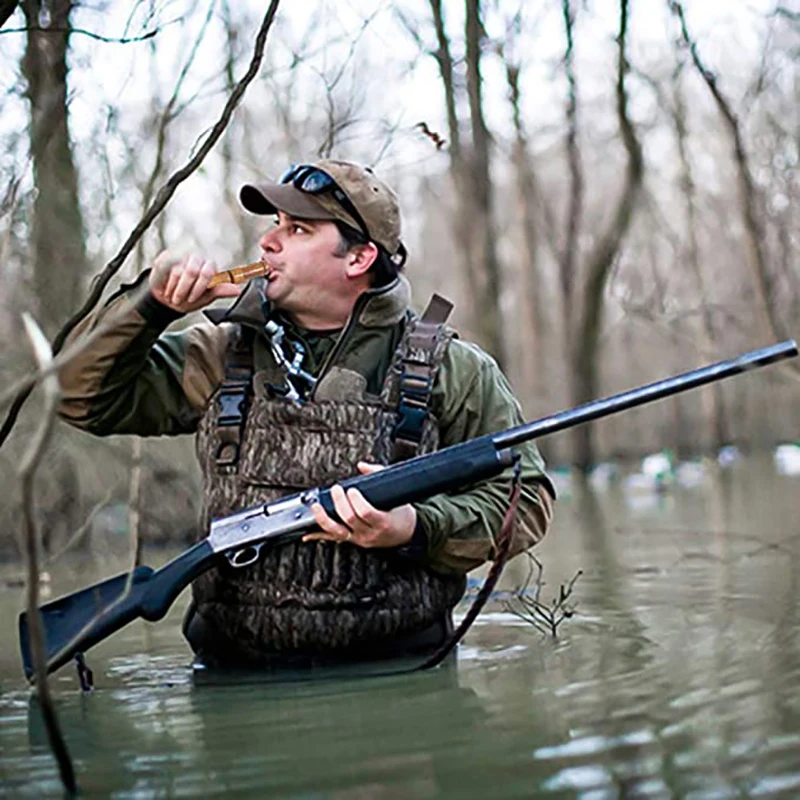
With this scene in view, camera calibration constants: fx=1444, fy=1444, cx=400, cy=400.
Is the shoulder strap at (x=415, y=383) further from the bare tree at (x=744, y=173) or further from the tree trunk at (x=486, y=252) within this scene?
the tree trunk at (x=486, y=252)

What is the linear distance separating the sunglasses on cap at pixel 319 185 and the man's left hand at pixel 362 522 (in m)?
0.85

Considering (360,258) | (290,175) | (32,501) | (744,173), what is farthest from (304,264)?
(744,173)

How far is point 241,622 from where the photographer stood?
4.32 meters

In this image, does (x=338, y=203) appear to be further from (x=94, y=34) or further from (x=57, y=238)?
(x=57, y=238)

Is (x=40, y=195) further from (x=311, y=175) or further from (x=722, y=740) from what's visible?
(x=722, y=740)

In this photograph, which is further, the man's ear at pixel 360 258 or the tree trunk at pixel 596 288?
the tree trunk at pixel 596 288

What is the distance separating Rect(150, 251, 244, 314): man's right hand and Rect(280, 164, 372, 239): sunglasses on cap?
0.51m

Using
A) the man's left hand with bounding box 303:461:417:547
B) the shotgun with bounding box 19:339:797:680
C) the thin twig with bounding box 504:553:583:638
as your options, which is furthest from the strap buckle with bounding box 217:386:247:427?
the thin twig with bounding box 504:553:583:638

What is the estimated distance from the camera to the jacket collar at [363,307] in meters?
4.32

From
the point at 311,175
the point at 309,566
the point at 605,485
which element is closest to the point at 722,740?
the point at 309,566

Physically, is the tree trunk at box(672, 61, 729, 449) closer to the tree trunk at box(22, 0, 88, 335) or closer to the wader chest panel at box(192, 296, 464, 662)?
the tree trunk at box(22, 0, 88, 335)

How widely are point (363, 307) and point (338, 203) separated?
339 mm

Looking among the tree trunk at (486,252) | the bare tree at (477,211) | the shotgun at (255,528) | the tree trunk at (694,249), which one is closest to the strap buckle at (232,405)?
the shotgun at (255,528)

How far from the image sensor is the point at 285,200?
4.44 meters
